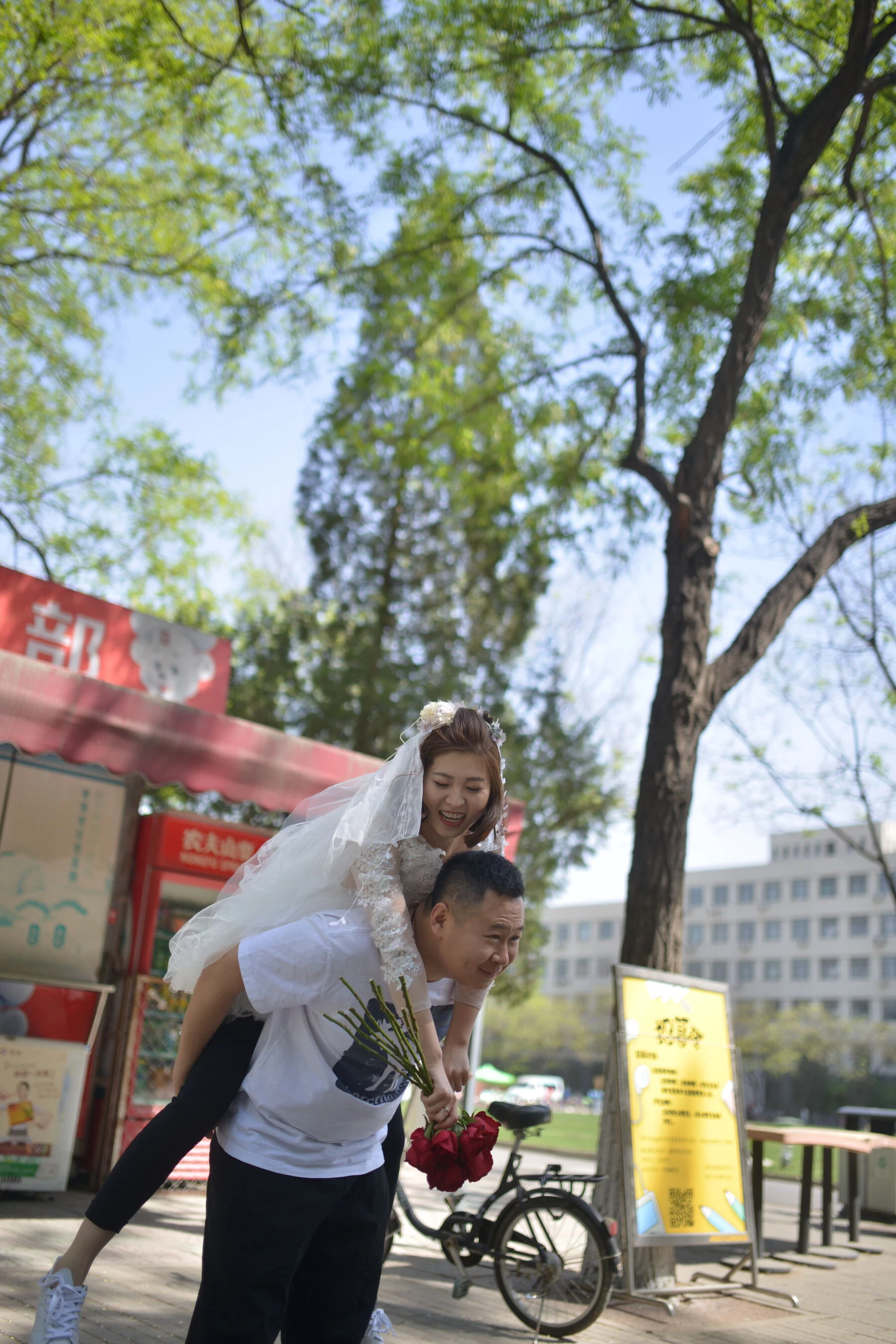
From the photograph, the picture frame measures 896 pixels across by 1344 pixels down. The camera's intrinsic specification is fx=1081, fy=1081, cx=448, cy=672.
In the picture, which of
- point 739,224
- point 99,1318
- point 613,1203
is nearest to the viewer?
point 99,1318

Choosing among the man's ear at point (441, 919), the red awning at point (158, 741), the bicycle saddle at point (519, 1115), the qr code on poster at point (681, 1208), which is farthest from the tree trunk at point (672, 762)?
the man's ear at point (441, 919)

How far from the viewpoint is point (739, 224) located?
8.91m

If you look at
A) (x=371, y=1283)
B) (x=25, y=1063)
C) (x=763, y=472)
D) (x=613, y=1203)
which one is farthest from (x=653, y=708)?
(x=371, y=1283)

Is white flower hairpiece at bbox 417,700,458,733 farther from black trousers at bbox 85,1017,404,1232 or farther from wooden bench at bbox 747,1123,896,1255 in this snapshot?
wooden bench at bbox 747,1123,896,1255

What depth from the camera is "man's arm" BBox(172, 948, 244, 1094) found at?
211cm

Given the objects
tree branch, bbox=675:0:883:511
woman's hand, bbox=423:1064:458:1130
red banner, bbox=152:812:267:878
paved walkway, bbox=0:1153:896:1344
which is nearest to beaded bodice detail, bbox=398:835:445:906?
woman's hand, bbox=423:1064:458:1130

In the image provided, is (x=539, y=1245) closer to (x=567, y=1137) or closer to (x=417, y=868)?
(x=417, y=868)

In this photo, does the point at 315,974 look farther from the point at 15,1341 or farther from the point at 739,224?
the point at 739,224

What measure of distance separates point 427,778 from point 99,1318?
283 centimetres

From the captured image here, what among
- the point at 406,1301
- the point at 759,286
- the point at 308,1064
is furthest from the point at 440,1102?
the point at 759,286

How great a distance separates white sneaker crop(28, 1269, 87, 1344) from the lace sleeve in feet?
3.43

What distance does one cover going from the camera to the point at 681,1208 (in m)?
5.57

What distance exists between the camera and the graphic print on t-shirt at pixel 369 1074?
2.12 metres

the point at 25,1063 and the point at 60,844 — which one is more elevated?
the point at 60,844
